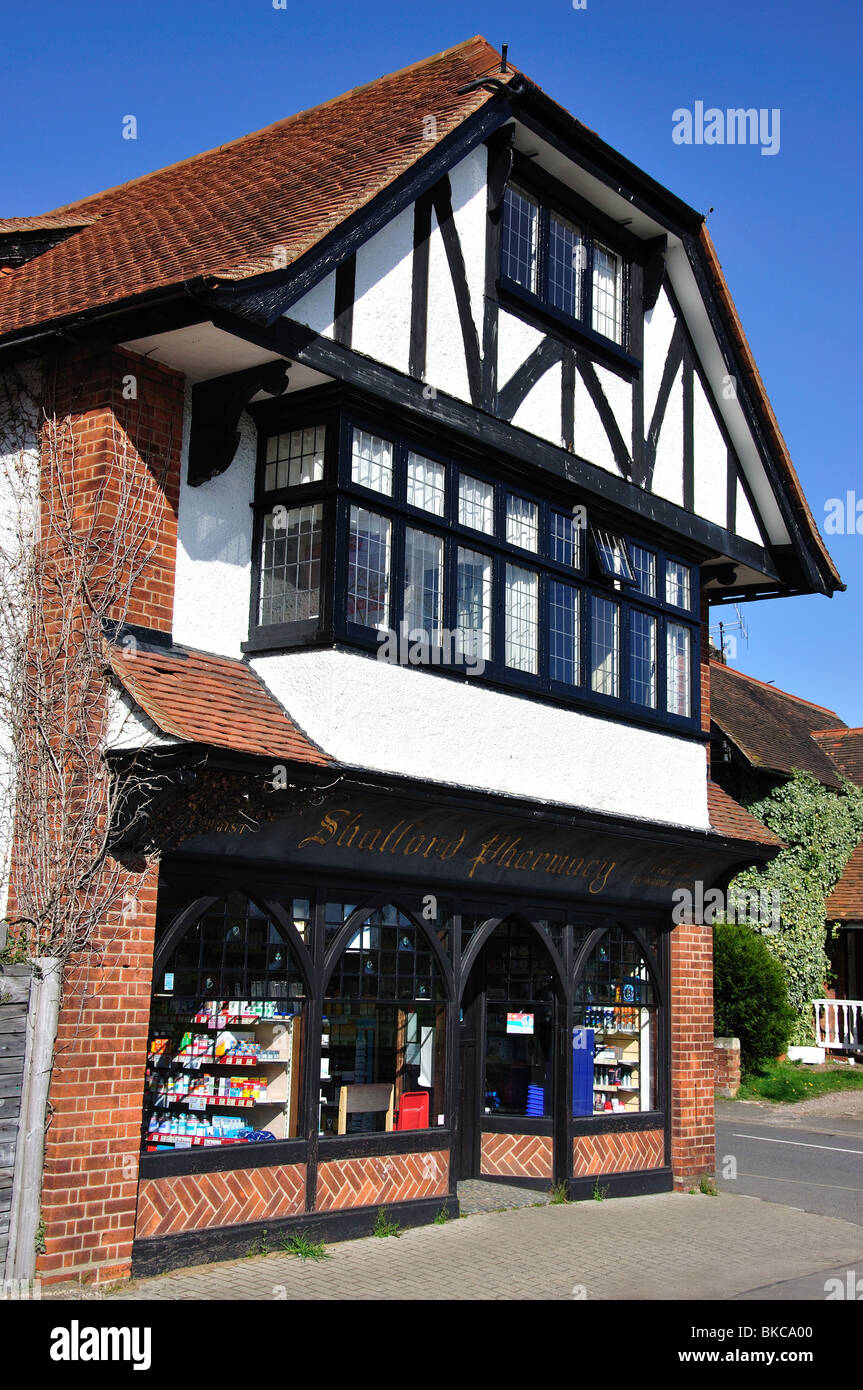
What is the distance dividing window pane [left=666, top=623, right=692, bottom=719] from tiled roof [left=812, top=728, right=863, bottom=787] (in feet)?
54.8

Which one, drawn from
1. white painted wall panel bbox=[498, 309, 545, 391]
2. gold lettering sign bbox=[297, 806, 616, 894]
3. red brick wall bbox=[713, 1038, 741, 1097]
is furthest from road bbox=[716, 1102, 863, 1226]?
white painted wall panel bbox=[498, 309, 545, 391]

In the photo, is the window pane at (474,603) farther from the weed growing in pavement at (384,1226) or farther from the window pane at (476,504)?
the weed growing in pavement at (384,1226)

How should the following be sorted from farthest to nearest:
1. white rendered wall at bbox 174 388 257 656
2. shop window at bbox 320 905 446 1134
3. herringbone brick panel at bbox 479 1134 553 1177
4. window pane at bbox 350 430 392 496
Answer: herringbone brick panel at bbox 479 1134 553 1177 → shop window at bbox 320 905 446 1134 → window pane at bbox 350 430 392 496 → white rendered wall at bbox 174 388 257 656

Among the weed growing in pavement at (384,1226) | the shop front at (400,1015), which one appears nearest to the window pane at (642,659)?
the shop front at (400,1015)

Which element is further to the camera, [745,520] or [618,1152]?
[745,520]

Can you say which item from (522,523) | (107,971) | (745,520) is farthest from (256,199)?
(745,520)

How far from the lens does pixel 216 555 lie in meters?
9.71

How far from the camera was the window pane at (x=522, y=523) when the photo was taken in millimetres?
11578

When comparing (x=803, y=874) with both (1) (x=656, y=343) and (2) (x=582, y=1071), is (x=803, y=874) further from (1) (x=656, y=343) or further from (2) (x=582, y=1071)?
(1) (x=656, y=343)

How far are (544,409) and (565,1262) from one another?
269 inches

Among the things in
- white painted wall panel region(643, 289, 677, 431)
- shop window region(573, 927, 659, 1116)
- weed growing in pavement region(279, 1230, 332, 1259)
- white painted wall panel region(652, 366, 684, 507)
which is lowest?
weed growing in pavement region(279, 1230, 332, 1259)

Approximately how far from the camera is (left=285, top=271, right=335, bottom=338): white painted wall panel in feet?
30.5

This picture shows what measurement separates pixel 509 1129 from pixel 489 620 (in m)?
4.87

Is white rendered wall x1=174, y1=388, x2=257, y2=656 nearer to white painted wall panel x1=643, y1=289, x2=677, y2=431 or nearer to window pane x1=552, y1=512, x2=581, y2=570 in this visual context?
window pane x1=552, y1=512, x2=581, y2=570
